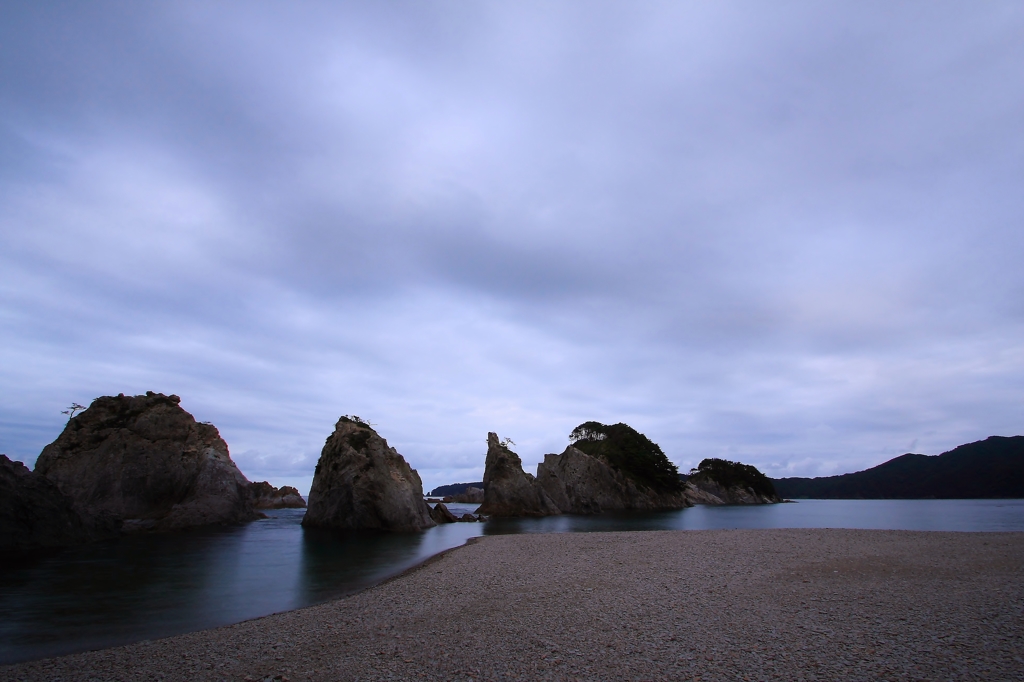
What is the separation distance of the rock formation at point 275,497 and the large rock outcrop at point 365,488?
59089 millimetres

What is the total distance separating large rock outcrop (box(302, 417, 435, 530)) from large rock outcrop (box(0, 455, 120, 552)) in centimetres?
1799

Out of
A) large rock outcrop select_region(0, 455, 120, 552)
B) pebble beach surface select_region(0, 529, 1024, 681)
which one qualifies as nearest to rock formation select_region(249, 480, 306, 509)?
large rock outcrop select_region(0, 455, 120, 552)

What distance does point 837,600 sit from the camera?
11.9 meters

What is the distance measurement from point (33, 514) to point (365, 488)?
21577 mm

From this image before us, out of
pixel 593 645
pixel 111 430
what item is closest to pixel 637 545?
pixel 593 645

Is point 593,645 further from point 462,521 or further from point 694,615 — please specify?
point 462,521

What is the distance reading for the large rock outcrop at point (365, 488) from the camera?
1726 inches

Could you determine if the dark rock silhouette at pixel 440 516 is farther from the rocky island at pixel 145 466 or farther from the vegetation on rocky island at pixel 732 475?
the vegetation on rocky island at pixel 732 475

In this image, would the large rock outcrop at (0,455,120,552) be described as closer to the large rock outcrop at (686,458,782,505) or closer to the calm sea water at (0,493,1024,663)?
the calm sea water at (0,493,1024,663)

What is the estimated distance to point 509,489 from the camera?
70125mm

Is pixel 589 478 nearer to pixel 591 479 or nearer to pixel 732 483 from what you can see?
pixel 591 479

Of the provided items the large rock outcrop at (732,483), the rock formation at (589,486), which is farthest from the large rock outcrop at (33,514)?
the large rock outcrop at (732,483)

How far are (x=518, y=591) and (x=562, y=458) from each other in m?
74.5

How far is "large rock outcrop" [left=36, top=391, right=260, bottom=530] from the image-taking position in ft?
140
